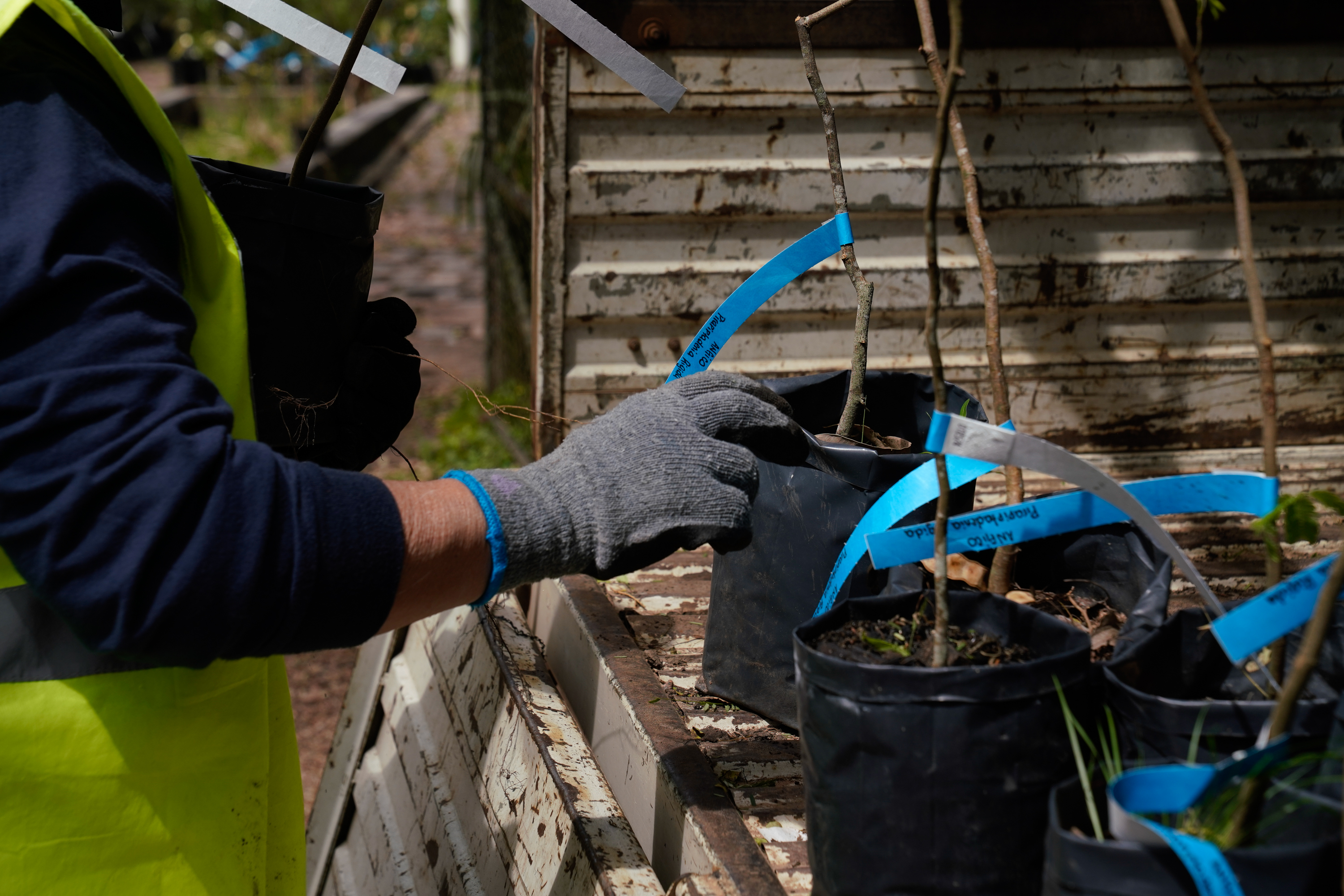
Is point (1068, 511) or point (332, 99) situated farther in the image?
point (332, 99)

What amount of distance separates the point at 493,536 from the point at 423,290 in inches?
339

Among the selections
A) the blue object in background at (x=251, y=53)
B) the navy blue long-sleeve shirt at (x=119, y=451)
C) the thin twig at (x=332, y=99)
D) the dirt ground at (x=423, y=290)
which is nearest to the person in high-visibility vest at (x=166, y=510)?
the navy blue long-sleeve shirt at (x=119, y=451)

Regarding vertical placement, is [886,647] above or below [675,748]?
above

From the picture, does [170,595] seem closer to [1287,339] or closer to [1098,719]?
[1098,719]

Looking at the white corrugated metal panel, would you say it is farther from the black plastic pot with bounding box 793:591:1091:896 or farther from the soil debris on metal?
the black plastic pot with bounding box 793:591:1091:896

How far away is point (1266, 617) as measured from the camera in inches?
35.3

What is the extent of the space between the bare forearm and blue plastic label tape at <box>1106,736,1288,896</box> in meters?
0.65

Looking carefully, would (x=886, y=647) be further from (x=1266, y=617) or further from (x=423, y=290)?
(x=423, y=290)

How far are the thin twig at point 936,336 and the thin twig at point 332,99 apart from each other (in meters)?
0.74

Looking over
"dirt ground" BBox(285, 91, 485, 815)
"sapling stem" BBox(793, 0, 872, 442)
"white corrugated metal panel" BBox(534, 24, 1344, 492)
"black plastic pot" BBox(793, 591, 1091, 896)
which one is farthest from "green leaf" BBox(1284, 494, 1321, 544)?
"dirt ground" BBox(285, 91, 485, 815)

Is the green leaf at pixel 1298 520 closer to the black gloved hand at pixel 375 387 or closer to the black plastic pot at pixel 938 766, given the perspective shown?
the black plastic pot at pixel 938 766

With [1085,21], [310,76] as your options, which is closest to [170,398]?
[1085,21]

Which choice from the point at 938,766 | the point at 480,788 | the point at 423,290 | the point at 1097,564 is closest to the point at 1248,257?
the point at 1097,564

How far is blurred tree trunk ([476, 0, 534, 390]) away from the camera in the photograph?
4.68m
